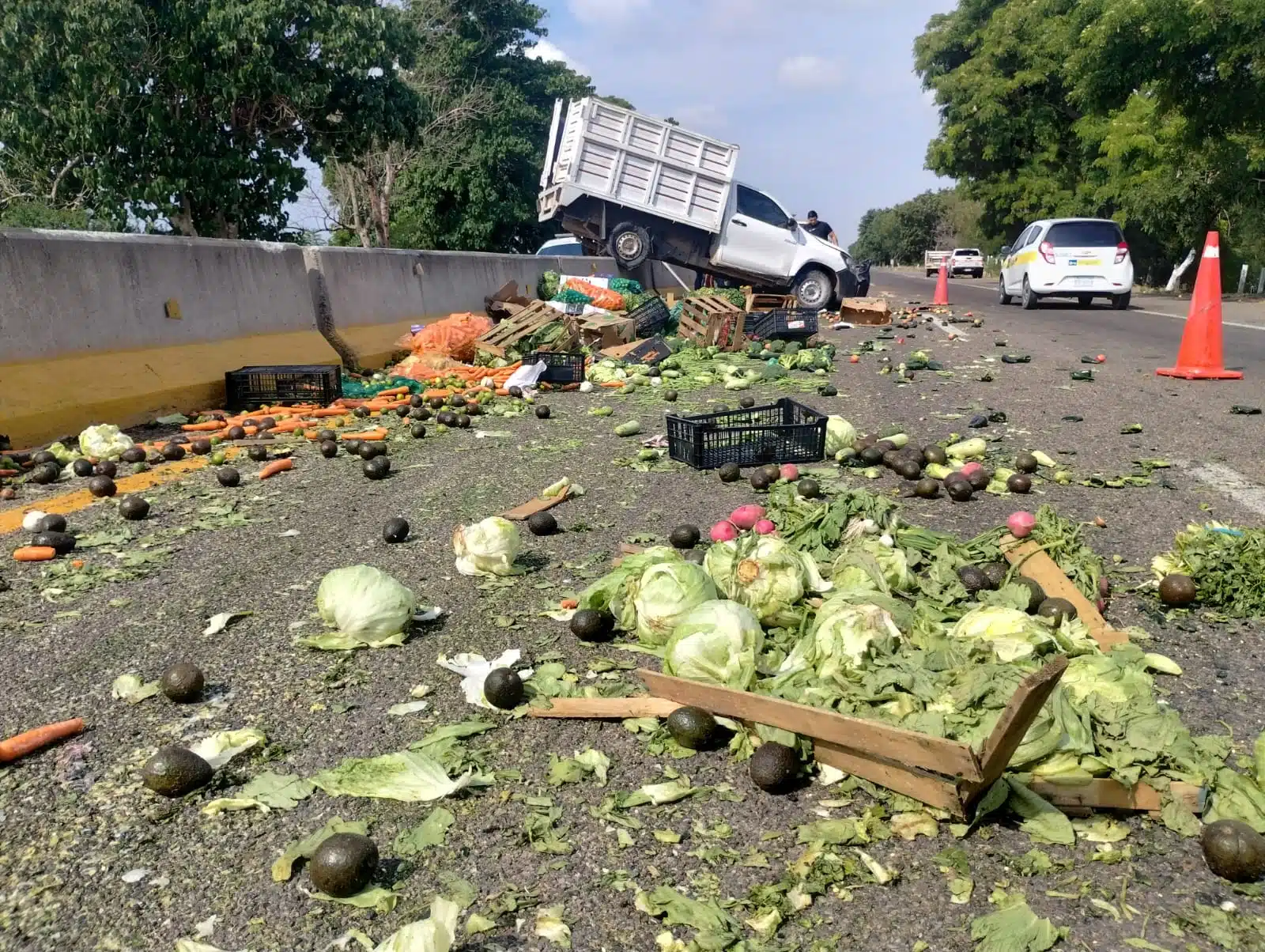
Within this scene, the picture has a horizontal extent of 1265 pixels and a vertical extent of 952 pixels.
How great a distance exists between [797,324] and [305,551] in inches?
452

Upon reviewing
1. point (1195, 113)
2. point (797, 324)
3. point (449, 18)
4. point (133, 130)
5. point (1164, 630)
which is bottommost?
point (1164, 630)

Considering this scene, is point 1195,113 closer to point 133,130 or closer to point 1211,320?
point 1211,320

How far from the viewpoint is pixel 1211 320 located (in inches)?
421

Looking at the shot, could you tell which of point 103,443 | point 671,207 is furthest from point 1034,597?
point 671,207

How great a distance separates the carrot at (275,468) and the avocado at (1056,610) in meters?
5.30

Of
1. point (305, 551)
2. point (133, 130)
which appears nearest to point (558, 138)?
point (133, 130)

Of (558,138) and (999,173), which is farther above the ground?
(999,173)

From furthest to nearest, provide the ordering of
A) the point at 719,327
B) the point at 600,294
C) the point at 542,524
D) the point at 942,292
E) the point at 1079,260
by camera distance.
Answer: the point at 942,292 < the point at 1079,260 < the point at 600,294 < the point at 719,327 < the point at 542,524

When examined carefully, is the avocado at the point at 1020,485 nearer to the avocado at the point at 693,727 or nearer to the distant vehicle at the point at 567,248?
the avocado at the point at 693,727

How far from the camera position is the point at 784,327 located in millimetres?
15008

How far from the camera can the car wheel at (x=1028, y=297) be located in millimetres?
22844

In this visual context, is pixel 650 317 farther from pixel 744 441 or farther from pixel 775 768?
pixel 775 768

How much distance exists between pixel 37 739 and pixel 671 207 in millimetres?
20380

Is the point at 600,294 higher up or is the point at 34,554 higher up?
the point at 600,294
